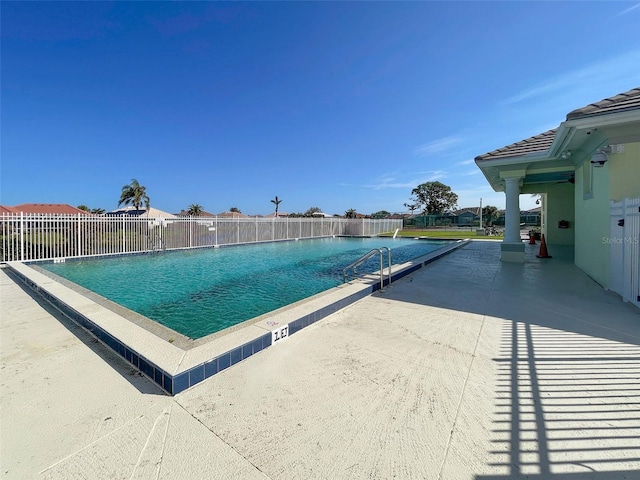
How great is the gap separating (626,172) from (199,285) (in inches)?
372

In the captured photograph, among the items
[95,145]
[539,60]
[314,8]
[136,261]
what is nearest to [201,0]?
[314,8]

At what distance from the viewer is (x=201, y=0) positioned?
393 inches

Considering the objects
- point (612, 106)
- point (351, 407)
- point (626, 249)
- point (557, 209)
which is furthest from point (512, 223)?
point (351, 407)

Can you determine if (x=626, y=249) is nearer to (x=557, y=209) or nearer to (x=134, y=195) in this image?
(x=557, y=209)

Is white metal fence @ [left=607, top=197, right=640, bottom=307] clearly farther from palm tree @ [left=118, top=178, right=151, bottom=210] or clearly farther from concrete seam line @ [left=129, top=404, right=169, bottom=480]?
palm tree @ [left=118, top=178, right=151, bottom=210]

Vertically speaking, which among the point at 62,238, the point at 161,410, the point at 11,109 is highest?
the point at 11,109

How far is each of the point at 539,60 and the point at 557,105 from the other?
62.2 inches

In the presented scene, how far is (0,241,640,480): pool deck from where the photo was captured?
1.59 metres

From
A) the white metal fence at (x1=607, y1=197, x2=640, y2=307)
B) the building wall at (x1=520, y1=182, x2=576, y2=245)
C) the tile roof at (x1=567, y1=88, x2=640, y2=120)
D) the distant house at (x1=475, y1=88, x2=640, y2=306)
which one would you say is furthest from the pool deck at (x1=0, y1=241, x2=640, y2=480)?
the building wall at (x1=520, y1=182, x2=576, y2=245)

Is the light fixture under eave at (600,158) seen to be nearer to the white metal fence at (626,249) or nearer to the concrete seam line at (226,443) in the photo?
the white metal fence at (626,249)

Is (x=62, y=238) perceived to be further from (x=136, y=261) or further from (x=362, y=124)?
(x=362, y=124)

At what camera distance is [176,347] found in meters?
2.87

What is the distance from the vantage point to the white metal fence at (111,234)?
9.60m

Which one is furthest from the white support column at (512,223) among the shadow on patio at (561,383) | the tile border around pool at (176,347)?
the tile border around pool at (176,347)
